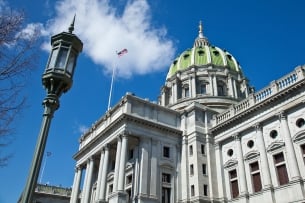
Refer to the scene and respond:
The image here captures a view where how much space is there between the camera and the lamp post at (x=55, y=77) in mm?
6312

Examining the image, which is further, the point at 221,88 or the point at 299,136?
the point at 221,88

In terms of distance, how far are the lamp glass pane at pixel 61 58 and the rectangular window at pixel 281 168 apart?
82.4 ft

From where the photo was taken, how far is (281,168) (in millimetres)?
27375

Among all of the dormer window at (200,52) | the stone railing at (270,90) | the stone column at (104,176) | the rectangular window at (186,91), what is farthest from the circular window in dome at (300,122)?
the dormer window at (200,52)

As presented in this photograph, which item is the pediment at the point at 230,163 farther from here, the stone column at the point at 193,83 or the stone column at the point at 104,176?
the stone column at the point at 193,83

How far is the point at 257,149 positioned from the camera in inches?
1188

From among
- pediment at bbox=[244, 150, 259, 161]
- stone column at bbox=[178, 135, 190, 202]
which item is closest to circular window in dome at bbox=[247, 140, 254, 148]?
pediment at bbox=[244, 150, 259, 161]

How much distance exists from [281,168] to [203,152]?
9.90 meters

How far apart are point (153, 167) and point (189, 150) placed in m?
5.44

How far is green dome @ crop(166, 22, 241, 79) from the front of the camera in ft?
183

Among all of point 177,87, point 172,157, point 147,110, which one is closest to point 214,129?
point 172,157

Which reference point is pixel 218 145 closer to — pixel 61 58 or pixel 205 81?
pixel 205 81

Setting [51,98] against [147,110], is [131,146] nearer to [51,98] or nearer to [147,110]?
[147,110]

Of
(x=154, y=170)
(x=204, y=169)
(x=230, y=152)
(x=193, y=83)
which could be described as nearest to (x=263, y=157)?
(x=230, y=152)
